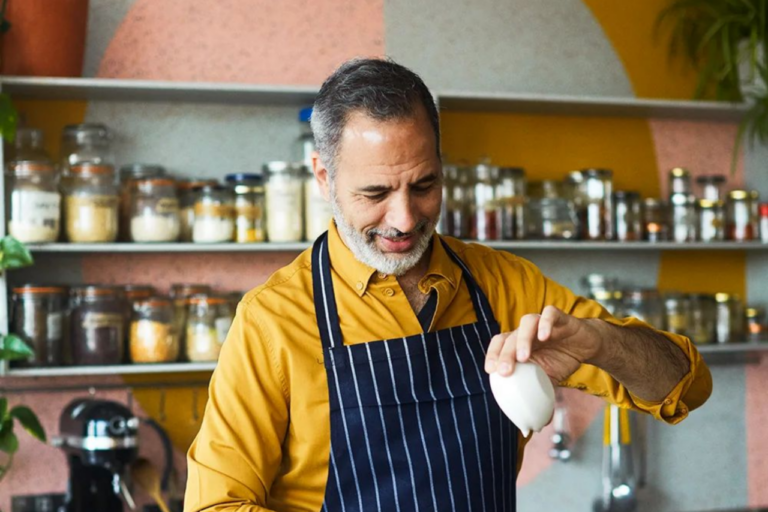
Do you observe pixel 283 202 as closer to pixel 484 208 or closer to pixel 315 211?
pixel 315 211

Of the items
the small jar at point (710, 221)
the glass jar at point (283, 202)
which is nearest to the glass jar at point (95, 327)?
the glass jar at point (283, 202)

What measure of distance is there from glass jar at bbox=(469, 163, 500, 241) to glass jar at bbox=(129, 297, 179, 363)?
92cm

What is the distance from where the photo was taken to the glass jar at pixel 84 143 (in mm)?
2609

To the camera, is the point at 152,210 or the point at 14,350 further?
the point at 152,210

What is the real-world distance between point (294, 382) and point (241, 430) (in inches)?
4.5

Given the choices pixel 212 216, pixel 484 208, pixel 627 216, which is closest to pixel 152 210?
pixel 212 216

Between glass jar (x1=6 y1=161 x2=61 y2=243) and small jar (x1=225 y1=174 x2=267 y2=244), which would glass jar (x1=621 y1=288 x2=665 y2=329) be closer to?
small jar (x1=225 y1=174 x2=267 y2=244)

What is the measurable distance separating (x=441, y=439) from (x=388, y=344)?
172mm

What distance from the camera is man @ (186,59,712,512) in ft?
4.51

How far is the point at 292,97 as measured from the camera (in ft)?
9.04

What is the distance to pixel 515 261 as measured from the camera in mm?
1716

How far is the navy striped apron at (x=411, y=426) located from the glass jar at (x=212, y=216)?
44.0 inches

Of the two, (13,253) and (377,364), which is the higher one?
(13,253)

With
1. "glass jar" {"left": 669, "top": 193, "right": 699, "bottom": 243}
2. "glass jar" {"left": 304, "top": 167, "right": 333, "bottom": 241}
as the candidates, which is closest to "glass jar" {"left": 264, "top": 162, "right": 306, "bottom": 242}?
"glass jar" {"left": 304, "top": 167, "right": 333, "bottom": 241}
